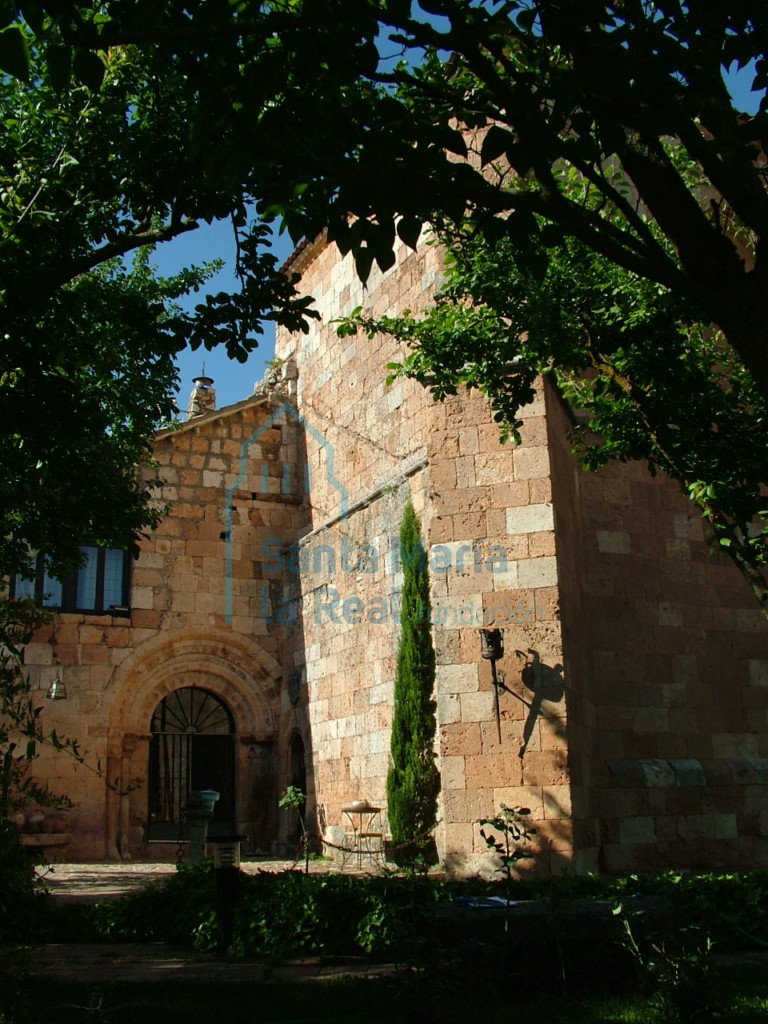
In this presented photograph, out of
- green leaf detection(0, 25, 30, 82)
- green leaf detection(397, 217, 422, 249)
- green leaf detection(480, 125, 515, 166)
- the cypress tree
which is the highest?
green leaf detection(0, 25, 30, 82)

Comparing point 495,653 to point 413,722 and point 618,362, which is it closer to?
point 413,722

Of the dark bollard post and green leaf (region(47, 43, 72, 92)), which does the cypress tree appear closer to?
the dark bollard post

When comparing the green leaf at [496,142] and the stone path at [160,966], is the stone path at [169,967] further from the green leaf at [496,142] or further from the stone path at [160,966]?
the green leaf at [496,142]

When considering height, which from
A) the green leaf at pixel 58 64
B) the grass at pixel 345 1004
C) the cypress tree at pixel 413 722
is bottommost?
the grass at pixel 345 1004

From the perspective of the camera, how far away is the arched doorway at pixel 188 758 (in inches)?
592

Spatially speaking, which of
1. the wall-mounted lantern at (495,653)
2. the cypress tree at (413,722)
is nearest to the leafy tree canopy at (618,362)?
the wall-mounted lantern at (495,653)

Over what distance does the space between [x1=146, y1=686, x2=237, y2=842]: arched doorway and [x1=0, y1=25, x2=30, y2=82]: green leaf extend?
41.5 feet

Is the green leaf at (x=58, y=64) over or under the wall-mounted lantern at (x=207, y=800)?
over

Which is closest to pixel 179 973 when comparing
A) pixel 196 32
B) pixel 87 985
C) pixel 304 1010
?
pixel 87 985

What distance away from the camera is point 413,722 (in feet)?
36.1

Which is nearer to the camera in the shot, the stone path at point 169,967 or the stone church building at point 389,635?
the stone path at point 169,967

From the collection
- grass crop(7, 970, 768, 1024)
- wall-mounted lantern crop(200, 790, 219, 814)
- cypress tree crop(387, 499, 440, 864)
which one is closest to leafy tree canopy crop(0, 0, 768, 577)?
grass crop(7, 970, 768, 1024)

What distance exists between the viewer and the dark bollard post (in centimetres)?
712

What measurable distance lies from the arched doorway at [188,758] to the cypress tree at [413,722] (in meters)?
4.79
